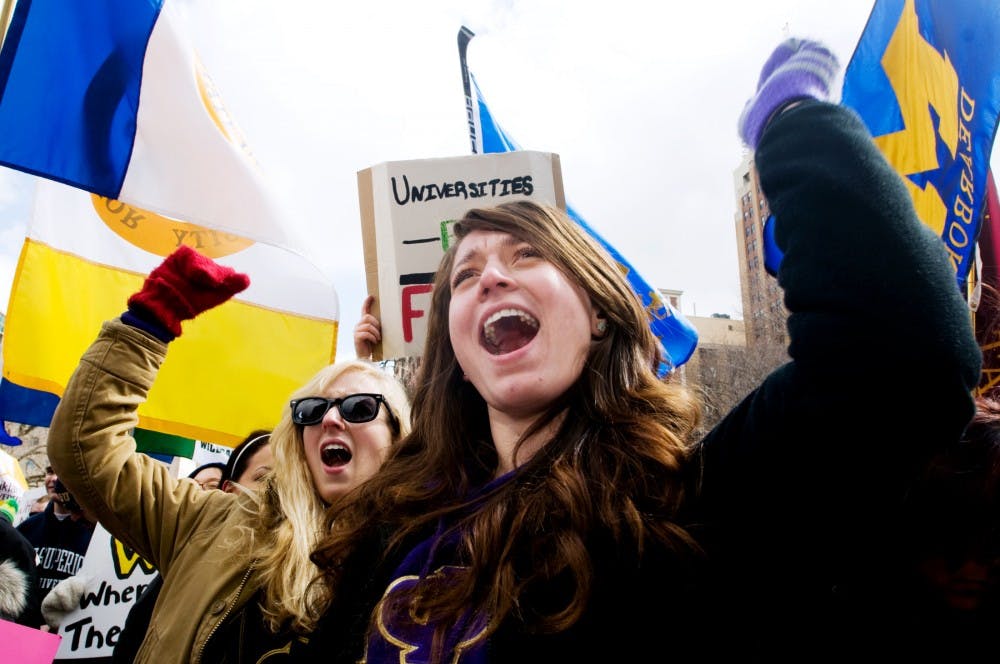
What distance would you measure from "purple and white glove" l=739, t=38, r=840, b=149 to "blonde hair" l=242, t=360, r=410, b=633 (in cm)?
141

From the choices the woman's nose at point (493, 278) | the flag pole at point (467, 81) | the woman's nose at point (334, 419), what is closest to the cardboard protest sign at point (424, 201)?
the woman's nose at point (334, 419)

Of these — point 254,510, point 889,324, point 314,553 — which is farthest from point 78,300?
point 889,324

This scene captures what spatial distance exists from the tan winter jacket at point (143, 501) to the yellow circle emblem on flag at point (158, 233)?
1.47m

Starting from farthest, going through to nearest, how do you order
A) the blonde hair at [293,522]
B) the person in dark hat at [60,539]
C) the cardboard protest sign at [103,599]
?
1. the person in dark hat at [60,539]
2. the cardboard protest sign at [103,599]
3. the blonde hair at [293,522]

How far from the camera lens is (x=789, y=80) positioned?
1.11 metres

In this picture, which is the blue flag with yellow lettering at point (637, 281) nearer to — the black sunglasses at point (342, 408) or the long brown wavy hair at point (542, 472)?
the black sunglasses at point (342, 408)

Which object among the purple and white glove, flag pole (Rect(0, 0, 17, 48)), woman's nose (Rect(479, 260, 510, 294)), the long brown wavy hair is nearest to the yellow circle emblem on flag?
flag pole (Rect(0, 0, 17, 48))

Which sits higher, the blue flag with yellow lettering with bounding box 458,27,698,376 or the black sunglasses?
the blue flag with yellow lettering with bounding box 458,27,698,376

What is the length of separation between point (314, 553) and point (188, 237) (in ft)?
8.65

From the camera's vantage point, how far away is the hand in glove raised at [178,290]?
209cm

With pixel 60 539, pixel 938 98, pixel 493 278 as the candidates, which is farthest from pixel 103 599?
pixel 938 98

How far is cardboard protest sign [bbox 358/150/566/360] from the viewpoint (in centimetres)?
280

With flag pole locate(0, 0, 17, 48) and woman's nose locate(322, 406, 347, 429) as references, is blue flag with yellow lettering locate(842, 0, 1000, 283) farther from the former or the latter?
flag pole locate(0, 0, 17, 48)

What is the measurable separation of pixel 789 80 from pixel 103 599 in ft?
12.8
